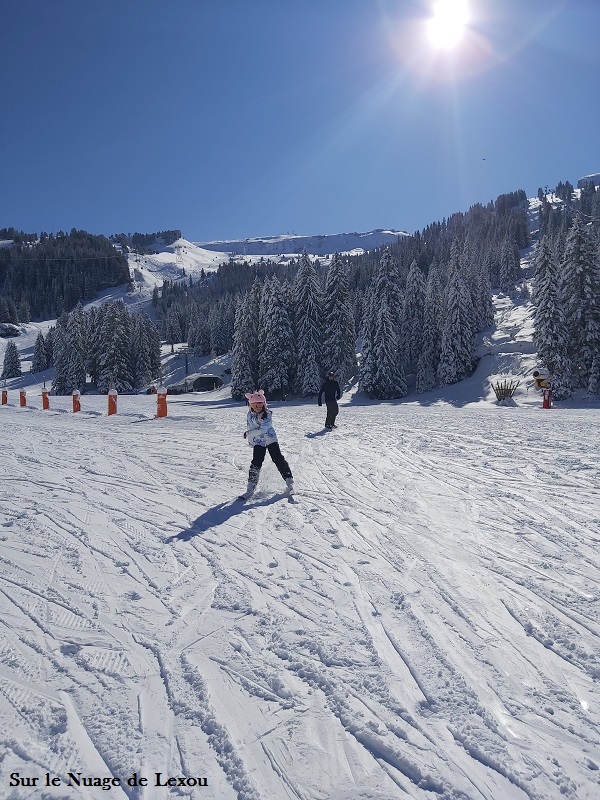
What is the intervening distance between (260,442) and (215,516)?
148 centimetres

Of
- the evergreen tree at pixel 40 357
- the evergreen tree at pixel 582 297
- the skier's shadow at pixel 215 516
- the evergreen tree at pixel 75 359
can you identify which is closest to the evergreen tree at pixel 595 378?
the evergreen tree at pixel 582 297

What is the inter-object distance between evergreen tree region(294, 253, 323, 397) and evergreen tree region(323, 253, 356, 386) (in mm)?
693

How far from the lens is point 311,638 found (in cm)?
350

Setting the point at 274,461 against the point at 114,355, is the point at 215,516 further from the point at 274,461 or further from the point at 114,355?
the point at 114,355

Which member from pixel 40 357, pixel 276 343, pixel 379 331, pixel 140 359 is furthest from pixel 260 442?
pixel 40 357

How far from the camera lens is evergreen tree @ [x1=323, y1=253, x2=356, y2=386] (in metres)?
39.1

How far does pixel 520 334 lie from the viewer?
48719 millimetres

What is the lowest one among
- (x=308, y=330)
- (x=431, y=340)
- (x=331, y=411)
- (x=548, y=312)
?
(x=331, y=411)

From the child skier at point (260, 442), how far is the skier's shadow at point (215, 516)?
1.12ft

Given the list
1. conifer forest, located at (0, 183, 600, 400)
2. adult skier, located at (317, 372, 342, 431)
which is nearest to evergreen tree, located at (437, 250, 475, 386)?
conifer forest, located at (0, 183, 600, 400)

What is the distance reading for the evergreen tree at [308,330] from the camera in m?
38.6

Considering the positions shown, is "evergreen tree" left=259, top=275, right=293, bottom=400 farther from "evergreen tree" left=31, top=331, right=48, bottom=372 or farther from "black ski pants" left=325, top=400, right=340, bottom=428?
"evergreen tree" left=31, top=331, right=48, bottom=372

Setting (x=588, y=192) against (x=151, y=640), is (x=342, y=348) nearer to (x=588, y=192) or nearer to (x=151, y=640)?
(x=151, y=640)

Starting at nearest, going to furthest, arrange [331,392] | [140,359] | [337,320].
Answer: [331,392] < [337,320] < [140,359]
